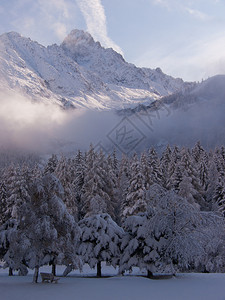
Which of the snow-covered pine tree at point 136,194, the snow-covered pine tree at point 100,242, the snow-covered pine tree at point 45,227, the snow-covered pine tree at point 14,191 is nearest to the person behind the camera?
the snow-covered pine tree at point 45,227

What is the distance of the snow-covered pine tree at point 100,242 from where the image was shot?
2445cm

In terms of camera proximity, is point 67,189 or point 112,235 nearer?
point 112,235

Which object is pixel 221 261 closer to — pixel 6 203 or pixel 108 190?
pixel 108 190

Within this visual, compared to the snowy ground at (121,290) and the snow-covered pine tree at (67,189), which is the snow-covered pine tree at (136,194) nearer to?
the snow-covered pine tree at (67,189)

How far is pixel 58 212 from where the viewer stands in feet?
67.0

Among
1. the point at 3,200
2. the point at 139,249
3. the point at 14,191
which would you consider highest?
the point at 14,191

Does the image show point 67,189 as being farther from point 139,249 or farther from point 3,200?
point 139,249

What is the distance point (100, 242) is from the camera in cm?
2459

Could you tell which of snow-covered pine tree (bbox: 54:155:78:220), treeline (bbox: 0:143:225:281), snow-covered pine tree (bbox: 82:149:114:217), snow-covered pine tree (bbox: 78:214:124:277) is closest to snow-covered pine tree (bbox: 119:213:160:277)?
treeline (bbox: 0:143:225:281)

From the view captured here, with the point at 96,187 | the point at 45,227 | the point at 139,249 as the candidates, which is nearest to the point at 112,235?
the point at 139,249

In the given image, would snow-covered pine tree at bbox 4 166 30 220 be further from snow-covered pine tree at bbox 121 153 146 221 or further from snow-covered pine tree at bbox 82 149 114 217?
snow-covered pine tree at bbox 121 153 146 221

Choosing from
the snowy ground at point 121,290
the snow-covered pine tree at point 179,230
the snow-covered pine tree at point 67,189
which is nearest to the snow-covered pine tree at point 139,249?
the snow-covered pine tree at point 179,230

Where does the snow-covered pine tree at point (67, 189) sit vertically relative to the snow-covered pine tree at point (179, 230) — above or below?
above

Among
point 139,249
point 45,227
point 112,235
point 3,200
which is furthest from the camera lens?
point 3,200
